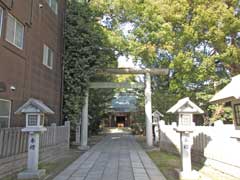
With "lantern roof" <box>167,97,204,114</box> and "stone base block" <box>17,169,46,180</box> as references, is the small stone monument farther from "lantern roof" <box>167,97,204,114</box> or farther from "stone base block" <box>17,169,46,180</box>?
"stone base block" <box>17,169,46,180</box>

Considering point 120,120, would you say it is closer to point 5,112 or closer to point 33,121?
point 5,112

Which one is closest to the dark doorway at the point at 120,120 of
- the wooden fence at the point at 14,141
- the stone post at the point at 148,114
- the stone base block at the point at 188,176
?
the stone post at the point at 148,114

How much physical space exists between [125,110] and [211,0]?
2665cm

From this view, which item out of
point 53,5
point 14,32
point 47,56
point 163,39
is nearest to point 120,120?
point 163,39

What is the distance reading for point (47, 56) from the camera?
1424 centimetres

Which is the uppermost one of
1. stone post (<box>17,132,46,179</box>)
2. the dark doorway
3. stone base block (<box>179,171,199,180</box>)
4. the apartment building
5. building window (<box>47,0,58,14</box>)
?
building window (<box>47,0,58,14</box>)

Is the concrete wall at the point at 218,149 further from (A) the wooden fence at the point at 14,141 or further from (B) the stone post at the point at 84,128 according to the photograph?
(B) the stone post at the point at 84,128

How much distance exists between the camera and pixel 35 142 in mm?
8039

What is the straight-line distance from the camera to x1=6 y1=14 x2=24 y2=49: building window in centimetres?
986

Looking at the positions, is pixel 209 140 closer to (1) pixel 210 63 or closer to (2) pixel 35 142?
(2) pixel 35 142

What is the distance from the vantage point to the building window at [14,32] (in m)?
9.86

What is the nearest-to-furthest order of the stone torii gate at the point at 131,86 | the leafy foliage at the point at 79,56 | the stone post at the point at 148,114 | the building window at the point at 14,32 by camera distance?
the building window at the point at 14,32
the leafy foliage at the point at 79,56
the stone torii gate at the point at 131,86
the stone post at the point at 148,114

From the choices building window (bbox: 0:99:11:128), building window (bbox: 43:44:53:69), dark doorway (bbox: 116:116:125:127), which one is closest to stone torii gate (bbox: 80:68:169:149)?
building window (bbox: 43:44:53:69)

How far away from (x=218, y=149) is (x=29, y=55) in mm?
8163
